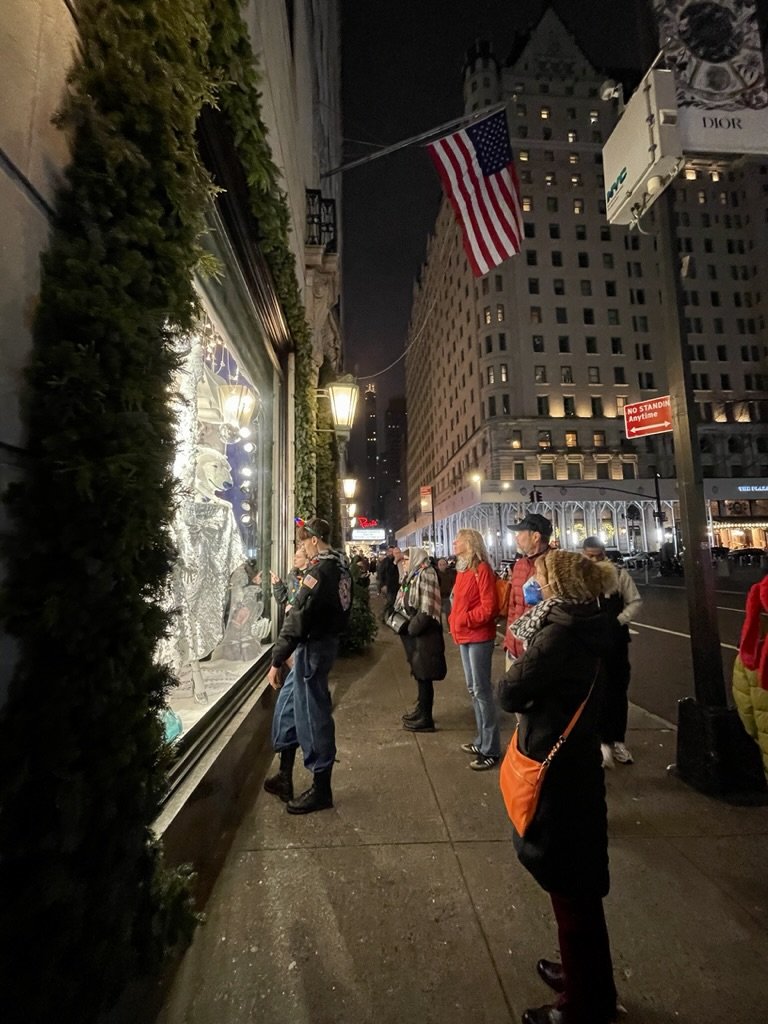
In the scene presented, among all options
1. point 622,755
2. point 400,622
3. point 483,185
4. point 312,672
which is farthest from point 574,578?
point 483,185

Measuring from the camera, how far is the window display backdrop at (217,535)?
4.41 m

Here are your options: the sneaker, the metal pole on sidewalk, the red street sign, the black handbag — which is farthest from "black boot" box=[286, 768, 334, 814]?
the red street sign

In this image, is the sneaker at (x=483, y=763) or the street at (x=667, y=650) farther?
the street at (x=667, y=650)

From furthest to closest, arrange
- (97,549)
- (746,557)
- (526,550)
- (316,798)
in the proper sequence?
1. (746,557)
2. (526,550)
3. (316,798)
4. (97,549)

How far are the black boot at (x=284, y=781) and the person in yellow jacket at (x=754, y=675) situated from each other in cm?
354

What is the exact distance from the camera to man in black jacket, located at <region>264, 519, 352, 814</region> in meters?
3.79

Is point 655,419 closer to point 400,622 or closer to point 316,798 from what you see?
point 400,622

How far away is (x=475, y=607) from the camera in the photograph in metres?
4.74

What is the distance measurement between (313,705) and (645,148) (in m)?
5.27

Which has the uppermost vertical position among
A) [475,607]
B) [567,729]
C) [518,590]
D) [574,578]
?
[574,578]

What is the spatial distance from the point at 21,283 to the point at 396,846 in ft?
A: 11.9

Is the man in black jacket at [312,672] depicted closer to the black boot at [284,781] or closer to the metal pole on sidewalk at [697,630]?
the black boot at [284,781]

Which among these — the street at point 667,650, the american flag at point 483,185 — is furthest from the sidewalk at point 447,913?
the american flag at point 483,185

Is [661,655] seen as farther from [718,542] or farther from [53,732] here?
[718,542]
